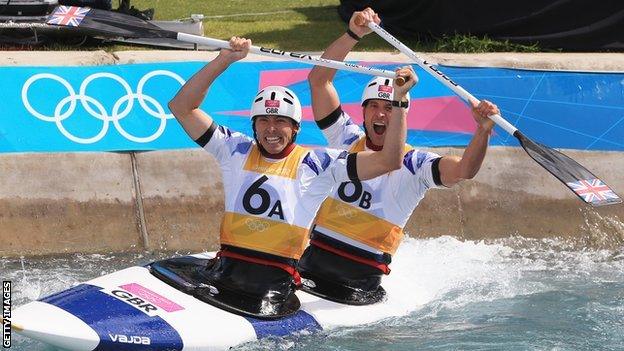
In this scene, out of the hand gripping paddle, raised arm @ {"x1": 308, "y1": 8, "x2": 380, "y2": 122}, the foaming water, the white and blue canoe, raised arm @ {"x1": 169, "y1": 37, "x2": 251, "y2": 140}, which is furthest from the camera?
raised arm @ {"x1": 308, "y1": 8, "x2": 380, "y2": 122}

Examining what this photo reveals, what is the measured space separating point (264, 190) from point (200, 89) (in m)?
0.77

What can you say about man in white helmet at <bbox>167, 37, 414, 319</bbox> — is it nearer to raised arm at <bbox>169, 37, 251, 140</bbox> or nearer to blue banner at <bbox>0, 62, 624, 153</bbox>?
raised arm at <bbox>169, 37, 251, 140</bbox>

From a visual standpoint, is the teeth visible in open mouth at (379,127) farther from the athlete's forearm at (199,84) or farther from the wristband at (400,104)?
the athlete's forearm at (199,84)

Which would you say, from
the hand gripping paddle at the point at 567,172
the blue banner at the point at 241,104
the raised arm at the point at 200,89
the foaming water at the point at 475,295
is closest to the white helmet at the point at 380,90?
the hand gripping paddle at the point at 567,172

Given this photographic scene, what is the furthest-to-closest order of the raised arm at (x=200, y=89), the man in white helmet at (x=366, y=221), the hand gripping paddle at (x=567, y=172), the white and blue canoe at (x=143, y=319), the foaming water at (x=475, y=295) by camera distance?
the man in white helmet at (x=366, y=221) → the foaming water at (x=475, y=295) → the raised arm at (x=200, y=89) → the hand gripping paddle at (x=567, y=172) → the white and blue canoe at (x=143, y=319)

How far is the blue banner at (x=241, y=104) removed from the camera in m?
11.4

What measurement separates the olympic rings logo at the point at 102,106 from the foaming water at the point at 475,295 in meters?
1.08

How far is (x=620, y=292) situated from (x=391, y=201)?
2.49m

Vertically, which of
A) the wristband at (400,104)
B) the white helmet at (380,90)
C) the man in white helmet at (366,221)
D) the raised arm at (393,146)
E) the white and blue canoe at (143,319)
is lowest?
the white and blue canoe at (143,319)

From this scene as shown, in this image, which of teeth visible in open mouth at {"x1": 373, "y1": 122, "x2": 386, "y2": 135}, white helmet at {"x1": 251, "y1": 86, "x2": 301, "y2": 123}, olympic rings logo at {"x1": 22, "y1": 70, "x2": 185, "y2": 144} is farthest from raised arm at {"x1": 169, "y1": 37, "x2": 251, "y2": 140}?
olympic rings logo at {"x1": 22, "y1": 70, "x2": 185, "y2": 144}

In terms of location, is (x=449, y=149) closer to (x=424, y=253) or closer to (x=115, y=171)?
(x=424, y=253)

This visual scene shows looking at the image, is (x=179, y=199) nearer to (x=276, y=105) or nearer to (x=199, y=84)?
(x=199, y=84)

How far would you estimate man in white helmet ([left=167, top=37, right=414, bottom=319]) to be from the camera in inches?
329

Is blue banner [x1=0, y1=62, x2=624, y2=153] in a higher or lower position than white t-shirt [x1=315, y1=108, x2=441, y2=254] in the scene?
higher
